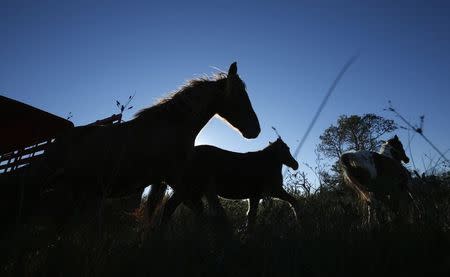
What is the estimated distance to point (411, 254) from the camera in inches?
70.4

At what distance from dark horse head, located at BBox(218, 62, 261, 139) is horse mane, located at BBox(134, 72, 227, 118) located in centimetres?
29

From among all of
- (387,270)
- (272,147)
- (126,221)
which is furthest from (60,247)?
(272,147)

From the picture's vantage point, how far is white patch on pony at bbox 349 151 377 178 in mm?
7065

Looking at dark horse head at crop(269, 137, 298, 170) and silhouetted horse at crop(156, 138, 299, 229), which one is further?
dark horse head at crop(269, 137, 298, 170)

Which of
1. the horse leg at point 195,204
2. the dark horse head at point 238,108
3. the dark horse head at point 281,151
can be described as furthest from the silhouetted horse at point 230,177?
the dark horse head at point 238,108

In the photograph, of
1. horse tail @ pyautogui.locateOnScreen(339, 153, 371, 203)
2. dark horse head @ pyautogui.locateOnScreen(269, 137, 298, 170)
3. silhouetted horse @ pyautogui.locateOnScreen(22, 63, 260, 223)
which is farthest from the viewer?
dark horse head @ pyautogui.locateOnScreen(269, 137, 298, 170)

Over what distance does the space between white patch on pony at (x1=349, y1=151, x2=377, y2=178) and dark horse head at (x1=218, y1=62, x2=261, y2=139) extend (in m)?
3.88

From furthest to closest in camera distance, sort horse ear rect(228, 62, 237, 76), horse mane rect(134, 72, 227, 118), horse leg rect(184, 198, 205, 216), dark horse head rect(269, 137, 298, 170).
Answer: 1. dark horse head rect(269, 137, 298, 170)
2. horse leg rect(184, 198, 205, 216)
3. horse ear rect(228, 62, 237, 76)
4. horse mane rect(134, 72, 227, 118)

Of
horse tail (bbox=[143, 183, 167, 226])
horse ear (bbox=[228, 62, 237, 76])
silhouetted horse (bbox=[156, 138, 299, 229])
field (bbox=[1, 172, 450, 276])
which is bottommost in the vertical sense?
field (bbox=[1, 172, 450, 276])

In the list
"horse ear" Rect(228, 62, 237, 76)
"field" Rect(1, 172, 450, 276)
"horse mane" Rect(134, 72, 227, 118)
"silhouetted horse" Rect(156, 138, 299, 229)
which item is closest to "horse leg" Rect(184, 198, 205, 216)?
"silhouetted horse" Rect(156, 138, 299, 229)

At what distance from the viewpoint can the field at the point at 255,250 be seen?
65.6 inches

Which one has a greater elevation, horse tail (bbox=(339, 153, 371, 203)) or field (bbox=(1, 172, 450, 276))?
horse tail (bbox=(339, 153, 371, 203))

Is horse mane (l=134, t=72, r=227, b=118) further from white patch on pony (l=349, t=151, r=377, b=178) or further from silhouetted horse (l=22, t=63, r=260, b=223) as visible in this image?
white patch on pony (l=349, t=151, r=377, b=178)

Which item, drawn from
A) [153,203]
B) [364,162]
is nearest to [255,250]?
[153,203]
